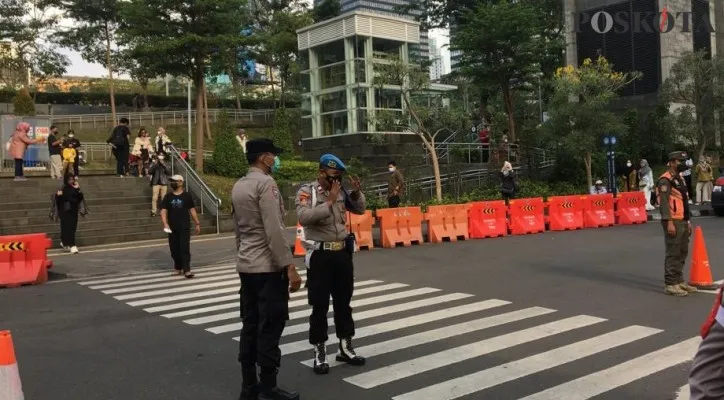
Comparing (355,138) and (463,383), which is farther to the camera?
(355,138)

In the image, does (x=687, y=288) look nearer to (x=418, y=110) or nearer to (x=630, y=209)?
(x=630, y=209)

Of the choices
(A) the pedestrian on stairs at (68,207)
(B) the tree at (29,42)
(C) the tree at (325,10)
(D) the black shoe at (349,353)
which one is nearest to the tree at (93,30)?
(B) the tree at (29,42)

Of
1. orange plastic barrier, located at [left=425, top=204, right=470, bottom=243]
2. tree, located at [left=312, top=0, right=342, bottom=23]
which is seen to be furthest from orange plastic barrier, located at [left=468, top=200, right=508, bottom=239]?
tree, located at [left=312, top=0, right=342, bottom=23]

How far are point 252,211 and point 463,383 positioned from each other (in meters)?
2.14

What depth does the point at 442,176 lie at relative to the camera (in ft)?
78.6

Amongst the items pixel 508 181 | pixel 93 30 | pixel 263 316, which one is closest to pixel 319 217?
pixel 263 316

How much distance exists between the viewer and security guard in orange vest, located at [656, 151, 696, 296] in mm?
Result: 8359

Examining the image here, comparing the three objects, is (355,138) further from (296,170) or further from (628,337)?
(628,337)

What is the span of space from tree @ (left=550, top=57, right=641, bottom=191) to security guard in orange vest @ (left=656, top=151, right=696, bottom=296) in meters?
14.3

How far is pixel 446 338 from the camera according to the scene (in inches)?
248

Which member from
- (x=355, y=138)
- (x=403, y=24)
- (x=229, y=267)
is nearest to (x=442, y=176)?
(x=355, y=138)

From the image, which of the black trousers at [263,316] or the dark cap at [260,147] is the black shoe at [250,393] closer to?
the black trousers at [263,316]

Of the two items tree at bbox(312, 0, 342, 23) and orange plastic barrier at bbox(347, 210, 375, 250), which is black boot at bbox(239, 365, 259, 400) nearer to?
orange plastic barrier at bbox(347, 210, 375, 250)

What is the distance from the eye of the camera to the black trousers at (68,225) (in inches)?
544
